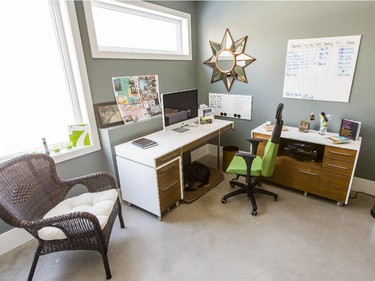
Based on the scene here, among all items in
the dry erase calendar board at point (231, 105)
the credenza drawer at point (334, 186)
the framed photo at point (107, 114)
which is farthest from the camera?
the dry erase calendar board at point (231, 105)

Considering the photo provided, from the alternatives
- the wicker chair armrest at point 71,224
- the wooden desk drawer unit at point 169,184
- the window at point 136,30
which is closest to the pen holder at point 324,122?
the wooden desk drawer unit at point 169,184

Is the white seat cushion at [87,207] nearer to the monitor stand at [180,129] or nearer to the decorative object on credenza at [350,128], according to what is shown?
the monitor stand at [180,129]

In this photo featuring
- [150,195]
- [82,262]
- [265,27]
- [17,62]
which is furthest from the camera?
[265,27]

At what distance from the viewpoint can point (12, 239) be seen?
1938mm

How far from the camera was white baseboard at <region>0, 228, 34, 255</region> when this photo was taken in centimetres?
189

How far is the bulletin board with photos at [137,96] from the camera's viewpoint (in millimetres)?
2504

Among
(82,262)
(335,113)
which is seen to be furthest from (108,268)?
(335,113)

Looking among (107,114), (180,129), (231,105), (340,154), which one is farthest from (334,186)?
(107,114)

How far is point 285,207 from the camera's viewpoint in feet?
7.74

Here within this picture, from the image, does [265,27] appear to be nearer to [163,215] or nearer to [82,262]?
[163,215]

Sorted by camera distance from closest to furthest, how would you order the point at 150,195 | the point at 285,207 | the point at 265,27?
1. the point at 150,195
2. the point at 285,207
3. the point at 265,27

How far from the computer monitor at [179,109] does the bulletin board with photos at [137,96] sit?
0.38 metres

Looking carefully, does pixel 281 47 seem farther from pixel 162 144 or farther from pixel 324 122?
pixel 162 144

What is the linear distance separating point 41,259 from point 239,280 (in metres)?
1.62
